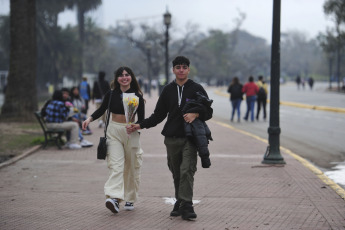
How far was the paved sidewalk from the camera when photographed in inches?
229

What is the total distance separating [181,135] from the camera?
5.94m

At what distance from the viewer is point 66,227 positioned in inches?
221

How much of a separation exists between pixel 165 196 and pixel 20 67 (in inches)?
473

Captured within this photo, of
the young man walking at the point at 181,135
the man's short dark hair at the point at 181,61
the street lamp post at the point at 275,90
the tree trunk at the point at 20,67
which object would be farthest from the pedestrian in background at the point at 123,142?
the tree trunk at the point at 20,67

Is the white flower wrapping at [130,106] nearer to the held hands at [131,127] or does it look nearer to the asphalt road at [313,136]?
the held hands at [131,127]

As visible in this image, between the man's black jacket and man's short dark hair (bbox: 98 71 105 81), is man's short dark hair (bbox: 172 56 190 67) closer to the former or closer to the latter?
the man's black jacket

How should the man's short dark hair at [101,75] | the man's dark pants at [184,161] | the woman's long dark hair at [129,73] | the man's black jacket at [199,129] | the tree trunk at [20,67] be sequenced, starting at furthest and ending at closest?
the tree trunk at [20,67] < the man's short dark hair at [101,75] < the woman's long dark hair at [129,73] < the man's dark pants at [184,161] < the man's black jacket at [199,129]

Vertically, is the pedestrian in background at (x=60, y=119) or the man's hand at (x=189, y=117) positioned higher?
the man's hand at (x=189, y=117)

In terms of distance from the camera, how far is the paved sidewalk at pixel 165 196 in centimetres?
580

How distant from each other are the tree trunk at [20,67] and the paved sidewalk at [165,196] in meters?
7.31

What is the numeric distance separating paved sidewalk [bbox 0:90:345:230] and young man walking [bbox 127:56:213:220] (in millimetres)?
250

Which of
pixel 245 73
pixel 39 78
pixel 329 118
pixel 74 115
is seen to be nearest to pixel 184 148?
pixel 74 115

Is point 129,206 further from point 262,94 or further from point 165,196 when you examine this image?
point 262,94

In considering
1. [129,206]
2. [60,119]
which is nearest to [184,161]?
[129,206]
